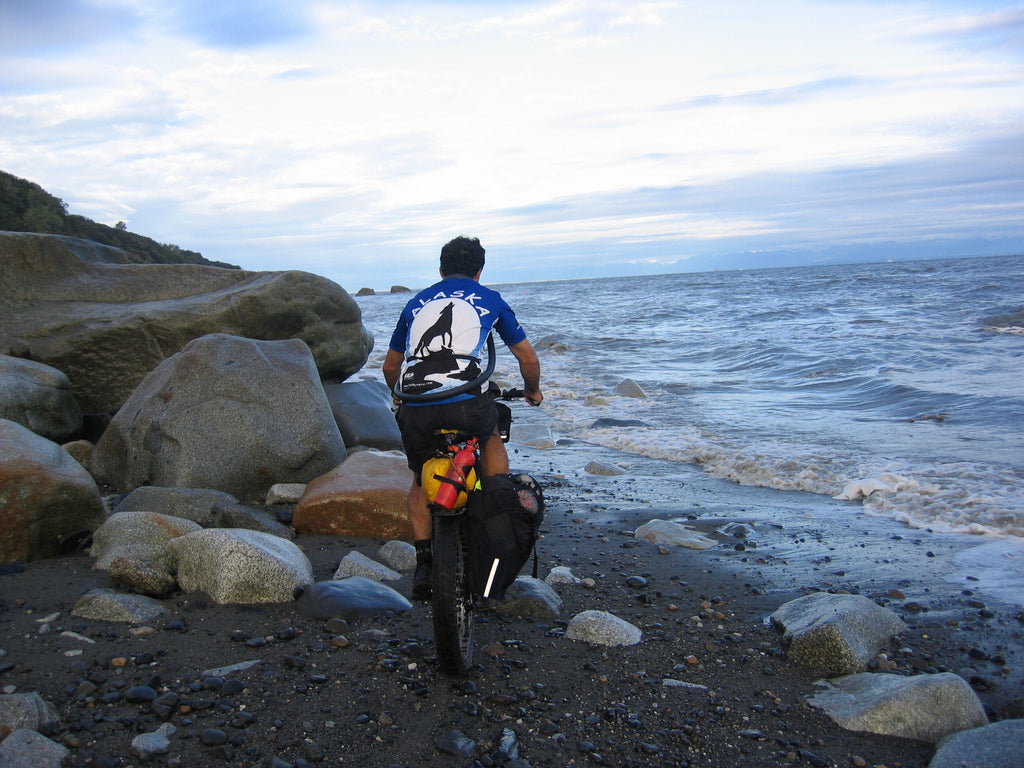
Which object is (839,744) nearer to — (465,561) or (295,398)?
(465,561)

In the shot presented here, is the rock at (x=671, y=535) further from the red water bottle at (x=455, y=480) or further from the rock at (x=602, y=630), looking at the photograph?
the red water bottle at (x=455, y=480)

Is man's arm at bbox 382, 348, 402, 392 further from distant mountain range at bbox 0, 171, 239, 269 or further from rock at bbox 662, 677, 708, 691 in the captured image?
distant mountain range at bbox 0, 171, 239, 269

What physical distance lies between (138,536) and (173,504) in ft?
2.70

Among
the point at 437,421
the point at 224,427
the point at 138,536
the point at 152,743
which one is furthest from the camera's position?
the point at 224,427

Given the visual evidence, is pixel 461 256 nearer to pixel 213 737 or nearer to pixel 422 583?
pixel 422 583

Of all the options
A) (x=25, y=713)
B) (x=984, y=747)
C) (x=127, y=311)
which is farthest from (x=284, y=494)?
(x=984, y=747)

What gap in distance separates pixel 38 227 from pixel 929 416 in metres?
32.6

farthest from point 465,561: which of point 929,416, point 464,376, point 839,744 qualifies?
point 929,416

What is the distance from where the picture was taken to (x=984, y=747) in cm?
312

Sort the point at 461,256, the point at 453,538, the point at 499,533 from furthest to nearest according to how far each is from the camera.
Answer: the point at 461,256
the point at 499,533
the point at 453,538

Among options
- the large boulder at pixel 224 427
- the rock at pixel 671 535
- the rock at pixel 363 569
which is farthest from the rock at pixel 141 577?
the rock at pixel 671 535

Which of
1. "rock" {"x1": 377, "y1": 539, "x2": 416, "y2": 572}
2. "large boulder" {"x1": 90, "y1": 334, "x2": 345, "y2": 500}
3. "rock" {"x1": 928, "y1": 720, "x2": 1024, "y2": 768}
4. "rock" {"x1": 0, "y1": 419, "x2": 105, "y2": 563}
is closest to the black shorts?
"rock" {"x1": 377, "y1": 539, "x2": 416, "y2": 572}

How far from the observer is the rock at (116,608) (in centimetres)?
436

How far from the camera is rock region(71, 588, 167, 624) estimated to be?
14.3 feet
